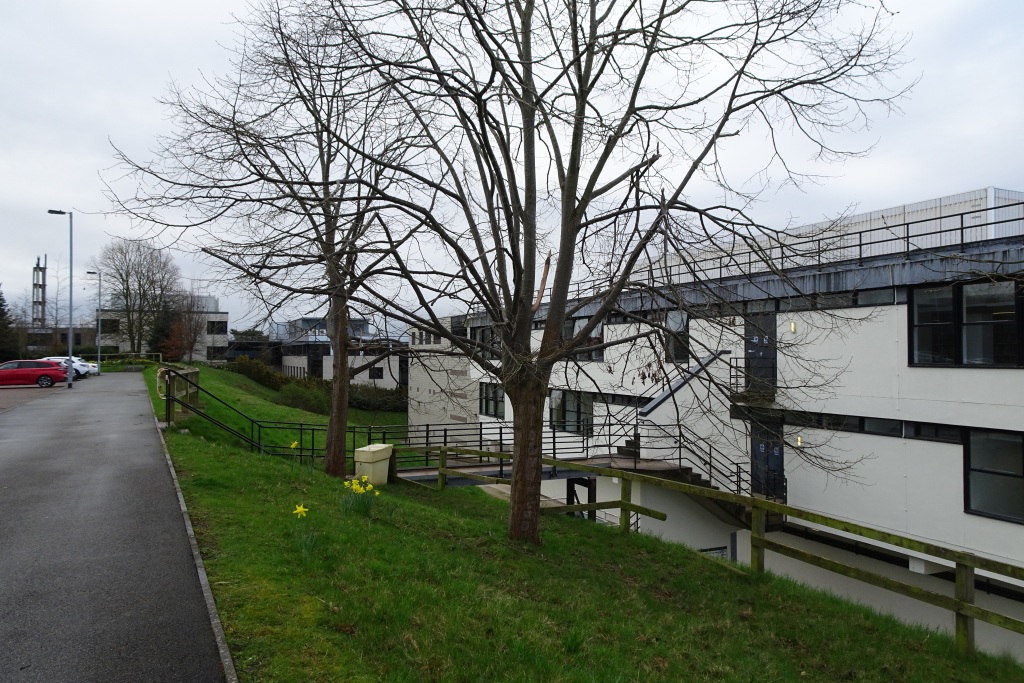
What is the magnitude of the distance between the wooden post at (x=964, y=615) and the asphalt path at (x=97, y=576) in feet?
22.1

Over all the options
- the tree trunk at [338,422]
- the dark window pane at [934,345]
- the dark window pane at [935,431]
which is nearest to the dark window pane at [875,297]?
the dark window pane at [934,345]

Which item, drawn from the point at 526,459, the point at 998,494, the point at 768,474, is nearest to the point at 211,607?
the point at 526,459

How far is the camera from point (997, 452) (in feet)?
42.8

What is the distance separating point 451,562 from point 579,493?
15955mm

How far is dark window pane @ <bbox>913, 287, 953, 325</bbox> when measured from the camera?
14047mm

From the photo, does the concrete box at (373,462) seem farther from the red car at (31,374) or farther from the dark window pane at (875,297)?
the red car at (31,374)

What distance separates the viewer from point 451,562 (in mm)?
7301

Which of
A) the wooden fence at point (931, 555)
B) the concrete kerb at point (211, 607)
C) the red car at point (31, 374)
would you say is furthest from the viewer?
the red car at point (31, 374)

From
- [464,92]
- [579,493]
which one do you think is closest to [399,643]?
[464,92]

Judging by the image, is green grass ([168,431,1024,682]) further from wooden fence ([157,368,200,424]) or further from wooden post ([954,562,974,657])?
wooden fence ([157,368,200,424])

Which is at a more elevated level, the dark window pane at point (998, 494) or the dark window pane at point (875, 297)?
the dark window pane at point (875, 297)

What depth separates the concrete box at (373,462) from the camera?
1550cm

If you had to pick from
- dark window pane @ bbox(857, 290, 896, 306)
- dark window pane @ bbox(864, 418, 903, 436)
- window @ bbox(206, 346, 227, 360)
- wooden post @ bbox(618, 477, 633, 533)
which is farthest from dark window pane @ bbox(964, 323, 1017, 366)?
window @ bbox(206, 346, 227, 360)

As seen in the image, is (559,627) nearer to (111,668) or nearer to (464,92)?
(111,668)
